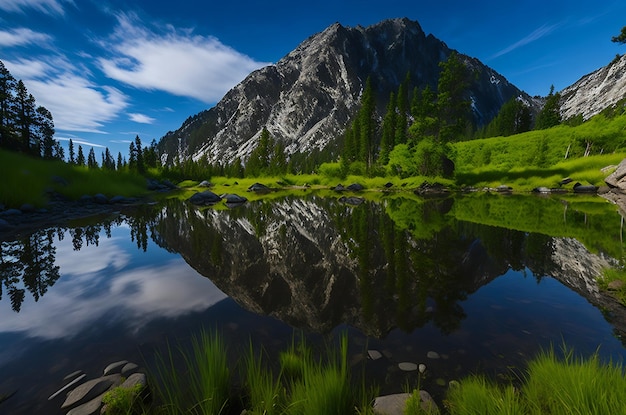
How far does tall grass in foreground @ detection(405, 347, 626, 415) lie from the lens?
2172 mm

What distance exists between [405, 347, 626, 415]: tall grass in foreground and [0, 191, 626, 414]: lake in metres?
0.78

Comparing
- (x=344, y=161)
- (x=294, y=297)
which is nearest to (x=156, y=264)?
(x=294, y=297)

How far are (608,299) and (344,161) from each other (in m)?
55.3

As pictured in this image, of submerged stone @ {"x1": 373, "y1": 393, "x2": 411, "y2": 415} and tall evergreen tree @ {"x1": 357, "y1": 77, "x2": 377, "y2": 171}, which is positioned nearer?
submerged stone @ {"x1": 373, "y1": 393, "x2": 411, "y2": 415}

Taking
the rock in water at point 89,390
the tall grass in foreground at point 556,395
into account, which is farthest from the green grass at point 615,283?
the rock in water at point 89,390

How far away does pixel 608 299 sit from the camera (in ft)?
18.6

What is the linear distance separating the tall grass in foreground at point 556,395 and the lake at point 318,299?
780 mm

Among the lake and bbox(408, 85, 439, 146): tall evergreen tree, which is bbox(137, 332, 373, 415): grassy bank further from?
bbox(408, 85, 439, 146): tall evergreen tree

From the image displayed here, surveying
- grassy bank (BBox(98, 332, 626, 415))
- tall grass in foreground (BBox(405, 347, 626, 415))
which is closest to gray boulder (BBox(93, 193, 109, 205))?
grassy bank (BBox(98, 332, 626, 415))

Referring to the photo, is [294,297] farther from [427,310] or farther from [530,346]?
[530,346]

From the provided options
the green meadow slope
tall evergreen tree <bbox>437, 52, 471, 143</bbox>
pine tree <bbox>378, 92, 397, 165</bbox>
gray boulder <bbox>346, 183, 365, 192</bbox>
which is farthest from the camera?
pine tree <bbox>378, 92, 397, 165</bbox>

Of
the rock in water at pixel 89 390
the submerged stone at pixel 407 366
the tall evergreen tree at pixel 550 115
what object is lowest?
the rock in water at pixel 89 390

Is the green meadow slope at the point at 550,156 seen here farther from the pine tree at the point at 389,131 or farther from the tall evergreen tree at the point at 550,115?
the tall evergreen tree at the point at 550,115

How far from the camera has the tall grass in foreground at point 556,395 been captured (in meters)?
2.17
